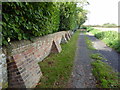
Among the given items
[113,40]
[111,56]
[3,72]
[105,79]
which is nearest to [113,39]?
[113,40]

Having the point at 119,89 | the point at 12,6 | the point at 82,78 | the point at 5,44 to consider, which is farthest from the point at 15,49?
the point at 119,89

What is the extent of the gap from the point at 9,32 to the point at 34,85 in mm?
1703

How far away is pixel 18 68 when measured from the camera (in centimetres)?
229

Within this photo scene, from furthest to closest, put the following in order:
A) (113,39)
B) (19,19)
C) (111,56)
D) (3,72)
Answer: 1. (113,39)
2. (111,56)
3. (19,19)
4. (3,72)

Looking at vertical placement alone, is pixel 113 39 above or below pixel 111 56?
above

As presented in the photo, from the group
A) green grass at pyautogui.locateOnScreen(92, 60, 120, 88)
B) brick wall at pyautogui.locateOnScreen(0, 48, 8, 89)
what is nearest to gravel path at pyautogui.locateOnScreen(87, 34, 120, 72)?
green grass at pyautogui.locateOnScreen(92, 60, 120, 88)

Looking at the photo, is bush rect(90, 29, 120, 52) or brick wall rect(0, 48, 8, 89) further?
bush rect(90, 29, 120, 52)

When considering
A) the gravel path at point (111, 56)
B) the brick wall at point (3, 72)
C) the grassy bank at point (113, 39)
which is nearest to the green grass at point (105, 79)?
the gravel path at point (111, 56)

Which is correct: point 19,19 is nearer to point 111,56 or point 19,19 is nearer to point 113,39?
point 111,56

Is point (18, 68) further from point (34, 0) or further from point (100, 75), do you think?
point (100, 75)

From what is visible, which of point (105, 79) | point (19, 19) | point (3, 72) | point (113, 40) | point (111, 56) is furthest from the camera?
point (113, 40)

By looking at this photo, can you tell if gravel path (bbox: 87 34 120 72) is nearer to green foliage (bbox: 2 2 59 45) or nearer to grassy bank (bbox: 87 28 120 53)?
grassy bank (bbox: 87 28 120 53)

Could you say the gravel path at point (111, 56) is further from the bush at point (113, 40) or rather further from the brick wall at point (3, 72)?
the brick wall at point (3, 72)

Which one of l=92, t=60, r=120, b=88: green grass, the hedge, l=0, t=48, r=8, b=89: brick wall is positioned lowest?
l=92, t=60, r=120, b=88: green grass
